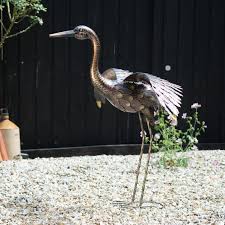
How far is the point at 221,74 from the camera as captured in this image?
7590mm

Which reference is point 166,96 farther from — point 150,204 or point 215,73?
point 215,73

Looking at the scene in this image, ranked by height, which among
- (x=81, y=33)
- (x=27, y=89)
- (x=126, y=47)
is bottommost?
(x=27, y=89)

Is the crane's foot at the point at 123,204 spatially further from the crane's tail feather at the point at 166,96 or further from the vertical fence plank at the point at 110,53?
the vertical fence plank at the point at 110,53

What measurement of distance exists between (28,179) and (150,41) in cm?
281

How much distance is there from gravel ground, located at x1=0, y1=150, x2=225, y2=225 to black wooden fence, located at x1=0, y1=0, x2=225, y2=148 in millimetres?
727

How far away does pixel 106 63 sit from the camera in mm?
7098

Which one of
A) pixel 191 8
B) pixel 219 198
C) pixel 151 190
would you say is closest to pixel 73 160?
pixel 151 190

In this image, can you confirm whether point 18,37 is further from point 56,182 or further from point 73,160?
point 56,182

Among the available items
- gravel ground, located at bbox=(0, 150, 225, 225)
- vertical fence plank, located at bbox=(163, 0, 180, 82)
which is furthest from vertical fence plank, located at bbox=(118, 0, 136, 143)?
gravel ground, located at bbox=(0, 150, 225, 225)

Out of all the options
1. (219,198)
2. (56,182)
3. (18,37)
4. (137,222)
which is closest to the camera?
(137,222)

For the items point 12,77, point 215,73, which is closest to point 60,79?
point 12,77

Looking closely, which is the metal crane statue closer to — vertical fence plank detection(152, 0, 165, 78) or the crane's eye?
the crane's eye

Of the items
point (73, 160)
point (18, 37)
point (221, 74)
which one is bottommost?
point (73, 160)

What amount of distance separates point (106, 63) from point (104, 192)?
2.54m
